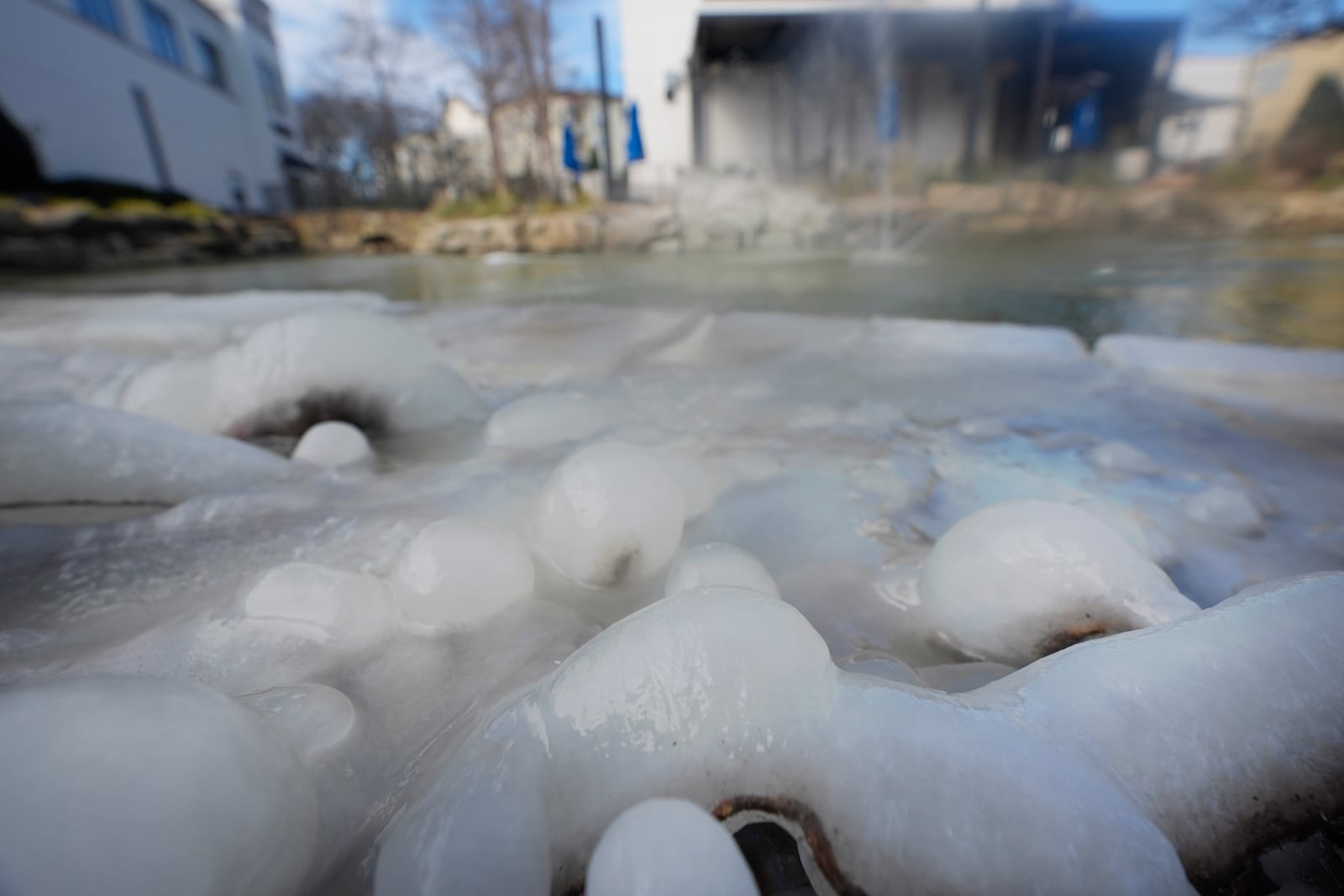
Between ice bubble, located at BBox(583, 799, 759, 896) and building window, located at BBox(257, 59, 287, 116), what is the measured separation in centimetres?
3204

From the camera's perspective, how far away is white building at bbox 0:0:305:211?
14.2m

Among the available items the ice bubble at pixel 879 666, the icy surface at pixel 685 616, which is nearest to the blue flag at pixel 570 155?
the icy surface at pixel 685 616

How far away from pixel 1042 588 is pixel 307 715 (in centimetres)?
85

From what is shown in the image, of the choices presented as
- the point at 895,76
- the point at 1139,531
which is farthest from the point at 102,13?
the point at 1139,531

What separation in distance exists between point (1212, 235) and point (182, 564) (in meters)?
13.8

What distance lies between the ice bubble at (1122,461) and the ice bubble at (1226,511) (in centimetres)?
17

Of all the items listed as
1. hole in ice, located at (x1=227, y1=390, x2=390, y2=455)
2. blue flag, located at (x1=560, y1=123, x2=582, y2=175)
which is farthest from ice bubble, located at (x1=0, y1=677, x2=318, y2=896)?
blue flag, located at (x1=560, y1=123, x2=582, y2=175)

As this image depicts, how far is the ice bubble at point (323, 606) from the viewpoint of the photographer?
78cm

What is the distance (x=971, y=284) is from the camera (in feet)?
15.2

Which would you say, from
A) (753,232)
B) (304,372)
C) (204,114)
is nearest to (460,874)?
(304,372)

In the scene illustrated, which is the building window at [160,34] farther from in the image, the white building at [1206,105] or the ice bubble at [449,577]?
the white building at [1206,105]

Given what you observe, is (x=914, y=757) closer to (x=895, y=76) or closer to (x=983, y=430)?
(x=983, y=430)

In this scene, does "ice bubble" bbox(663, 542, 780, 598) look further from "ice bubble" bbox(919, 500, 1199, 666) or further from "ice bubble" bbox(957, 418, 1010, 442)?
"ice bubble" bbox(957, 418, 1010, 442)

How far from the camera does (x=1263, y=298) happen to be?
11.7ft
